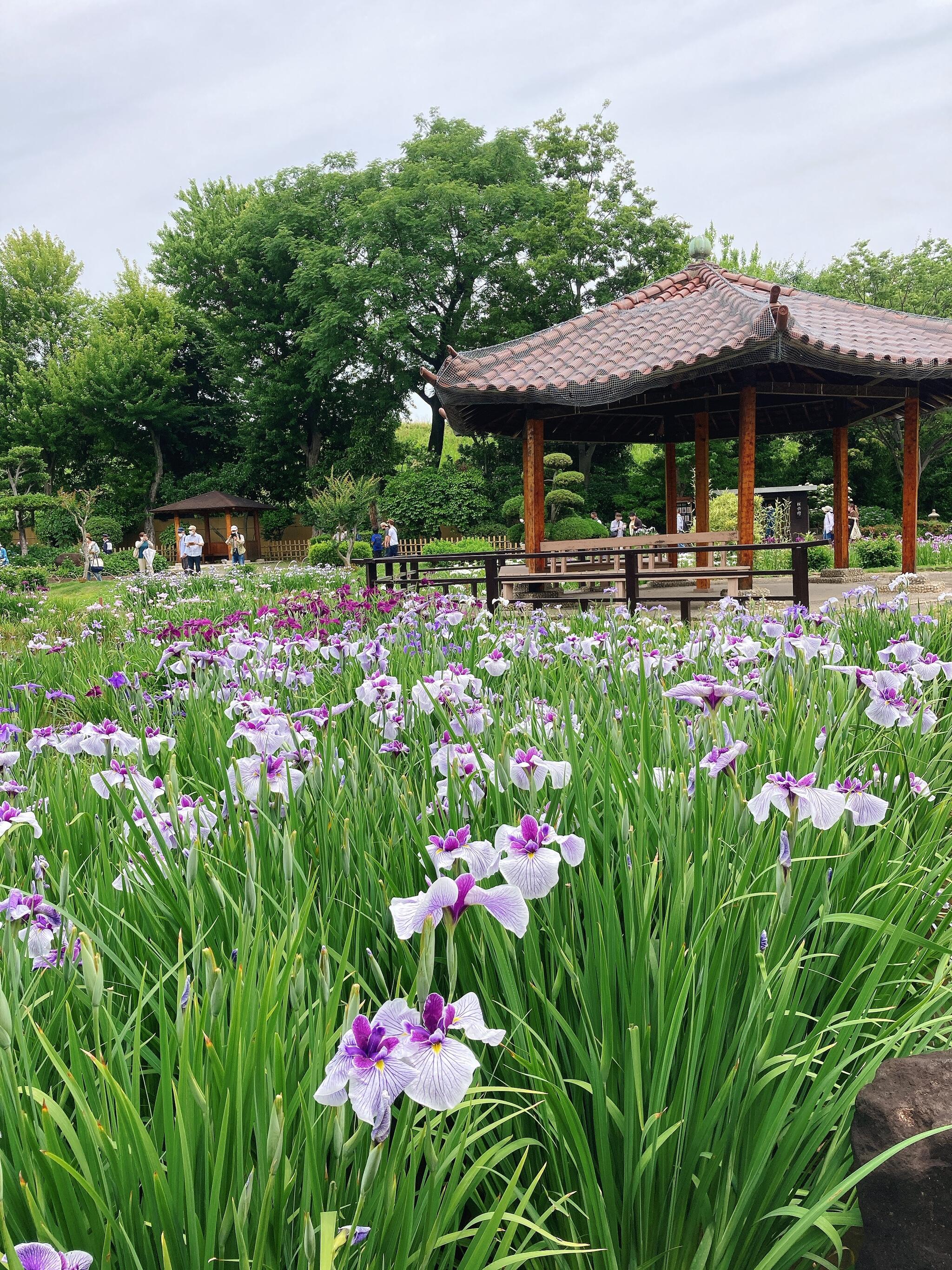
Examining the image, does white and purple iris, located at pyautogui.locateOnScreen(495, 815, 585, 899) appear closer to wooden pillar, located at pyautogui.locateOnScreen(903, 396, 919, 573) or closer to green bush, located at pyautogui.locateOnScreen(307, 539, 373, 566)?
wooden pillar, located at pyautogui.locateOnScreen(903, 396, 919, 573)

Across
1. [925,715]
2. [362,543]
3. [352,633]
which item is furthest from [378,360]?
[925,715]

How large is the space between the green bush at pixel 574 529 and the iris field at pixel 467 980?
Answer: 21.0 meters

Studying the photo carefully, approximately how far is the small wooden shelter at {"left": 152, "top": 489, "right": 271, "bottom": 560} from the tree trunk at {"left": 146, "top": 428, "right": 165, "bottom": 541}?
1.85ft

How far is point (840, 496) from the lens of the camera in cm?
1461

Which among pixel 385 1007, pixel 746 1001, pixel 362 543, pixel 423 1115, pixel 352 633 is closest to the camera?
pixel 385 1007

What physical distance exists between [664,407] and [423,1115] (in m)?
13.4

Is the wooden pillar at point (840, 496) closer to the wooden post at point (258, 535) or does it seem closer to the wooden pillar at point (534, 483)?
the wooden pillar at point (534, 483)

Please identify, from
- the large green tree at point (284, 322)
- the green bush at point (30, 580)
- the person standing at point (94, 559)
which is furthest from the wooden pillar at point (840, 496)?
the large green tree at point (284, 322)

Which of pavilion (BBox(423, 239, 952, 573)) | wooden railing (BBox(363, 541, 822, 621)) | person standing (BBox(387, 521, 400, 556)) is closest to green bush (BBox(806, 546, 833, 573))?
pavilion (BBox(423, 239, 952, 573))

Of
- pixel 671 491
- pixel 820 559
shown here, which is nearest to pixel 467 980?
pixel 671 491

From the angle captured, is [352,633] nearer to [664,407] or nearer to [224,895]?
[224,895]

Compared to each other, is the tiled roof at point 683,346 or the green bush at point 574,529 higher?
the tiled roof at point 683,346

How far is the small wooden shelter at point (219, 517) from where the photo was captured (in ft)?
135

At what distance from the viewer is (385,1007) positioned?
92 cm
